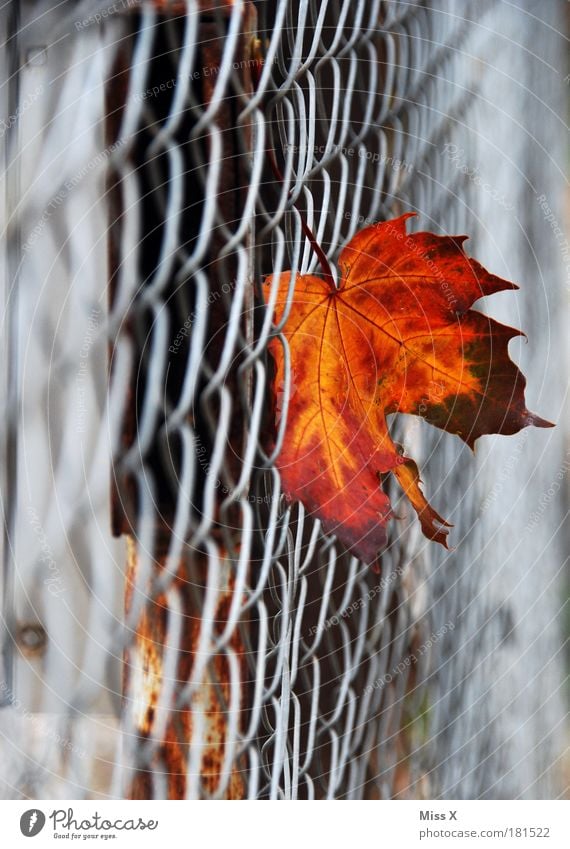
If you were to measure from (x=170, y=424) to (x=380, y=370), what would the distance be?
0.33ft

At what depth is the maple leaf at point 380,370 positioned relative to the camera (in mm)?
382

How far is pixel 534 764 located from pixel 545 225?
0.26 m

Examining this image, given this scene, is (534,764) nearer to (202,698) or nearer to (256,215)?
(202,698)

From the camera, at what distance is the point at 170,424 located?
38 centimetres

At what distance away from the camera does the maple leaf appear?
1.25 feet

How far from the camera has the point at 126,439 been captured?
379mm
